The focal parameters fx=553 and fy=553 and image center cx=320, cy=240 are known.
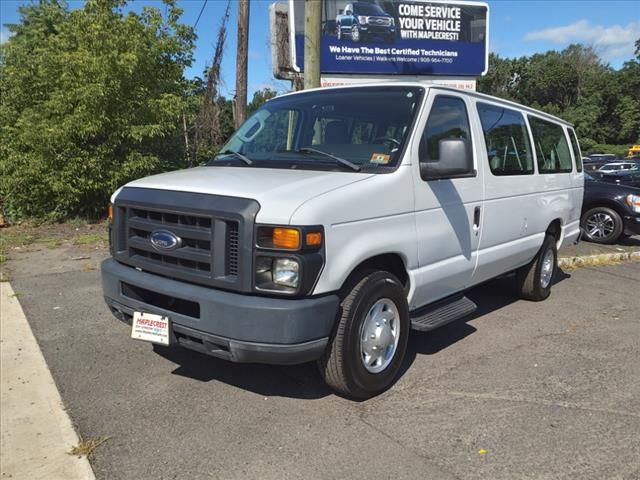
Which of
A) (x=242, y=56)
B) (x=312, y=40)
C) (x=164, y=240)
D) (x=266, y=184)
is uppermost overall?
(x=242, y=56)

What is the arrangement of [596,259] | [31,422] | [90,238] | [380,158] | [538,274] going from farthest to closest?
[90,238]
[596,259]
[538,274]
[380,158]
[31,422]

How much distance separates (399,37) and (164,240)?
28.2 ft

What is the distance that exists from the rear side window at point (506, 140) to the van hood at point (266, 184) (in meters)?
1.80

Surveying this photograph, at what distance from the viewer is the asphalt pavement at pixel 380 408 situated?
3016 millimetres

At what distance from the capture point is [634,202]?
10.3 m

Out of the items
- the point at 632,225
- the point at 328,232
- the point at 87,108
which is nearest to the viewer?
the point at 328,232

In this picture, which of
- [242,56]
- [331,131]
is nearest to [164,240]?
[331,131]

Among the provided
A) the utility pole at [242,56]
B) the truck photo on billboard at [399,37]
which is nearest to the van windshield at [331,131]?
the truck photo on billboard at [399,37]

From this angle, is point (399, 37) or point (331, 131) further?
point (399, 37)

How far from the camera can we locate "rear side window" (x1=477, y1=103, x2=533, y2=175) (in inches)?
190

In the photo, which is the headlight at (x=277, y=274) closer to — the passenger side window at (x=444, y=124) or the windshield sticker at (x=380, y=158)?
the windshield sticker at (x=380, y=158)

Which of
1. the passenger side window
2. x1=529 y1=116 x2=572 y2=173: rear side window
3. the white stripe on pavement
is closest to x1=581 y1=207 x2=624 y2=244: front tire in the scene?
x1=529 y1=116 x2=572 y2=173: rear side window

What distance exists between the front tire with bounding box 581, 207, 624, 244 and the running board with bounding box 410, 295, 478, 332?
7314 mm

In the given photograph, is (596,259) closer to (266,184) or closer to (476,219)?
(476,219)
